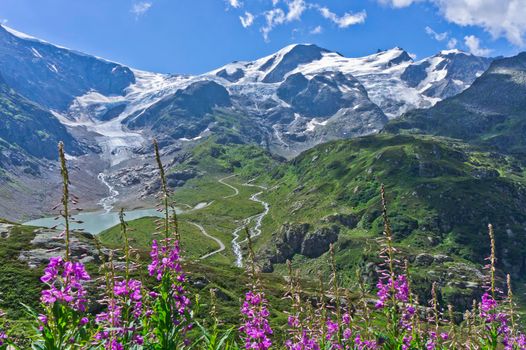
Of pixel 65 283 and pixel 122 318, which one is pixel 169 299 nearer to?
pixel 122 318

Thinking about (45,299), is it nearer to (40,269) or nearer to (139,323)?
(139,323)

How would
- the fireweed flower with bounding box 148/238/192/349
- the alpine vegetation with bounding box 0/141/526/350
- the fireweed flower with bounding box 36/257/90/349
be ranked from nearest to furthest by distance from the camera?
the fireweed flower with bounding box 36/257/90/349, the alpine vegetation with bounding box 0/141/526/350, the fireweed flower with bounding box 148/238/192/349

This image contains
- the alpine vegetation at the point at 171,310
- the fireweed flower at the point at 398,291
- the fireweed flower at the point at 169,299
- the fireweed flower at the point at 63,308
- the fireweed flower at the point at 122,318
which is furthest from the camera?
the fireweed flower at the point at 398,291

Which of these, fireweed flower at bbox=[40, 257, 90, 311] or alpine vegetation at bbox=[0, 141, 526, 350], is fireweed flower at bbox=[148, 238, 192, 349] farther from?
fireweed flower at bbox=[40, 257, 90, 311]

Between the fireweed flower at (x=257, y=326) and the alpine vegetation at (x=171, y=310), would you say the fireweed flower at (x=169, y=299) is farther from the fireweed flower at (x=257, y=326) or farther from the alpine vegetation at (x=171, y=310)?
the fireweed flower at (x=257, y=326)

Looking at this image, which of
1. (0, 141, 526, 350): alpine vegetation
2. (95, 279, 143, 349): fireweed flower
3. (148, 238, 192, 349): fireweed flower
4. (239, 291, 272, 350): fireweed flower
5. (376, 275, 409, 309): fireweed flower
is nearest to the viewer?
(0, 141, 526, 350): alpine vegetation

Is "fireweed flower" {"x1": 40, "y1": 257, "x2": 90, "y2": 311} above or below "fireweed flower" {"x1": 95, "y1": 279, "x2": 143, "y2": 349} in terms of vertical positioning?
above

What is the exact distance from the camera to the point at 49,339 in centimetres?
639

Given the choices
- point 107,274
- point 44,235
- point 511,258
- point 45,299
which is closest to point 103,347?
point 107,274

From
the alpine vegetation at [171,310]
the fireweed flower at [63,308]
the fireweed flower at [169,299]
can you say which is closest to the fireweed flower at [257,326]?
the alpine vegetation at [171,310]

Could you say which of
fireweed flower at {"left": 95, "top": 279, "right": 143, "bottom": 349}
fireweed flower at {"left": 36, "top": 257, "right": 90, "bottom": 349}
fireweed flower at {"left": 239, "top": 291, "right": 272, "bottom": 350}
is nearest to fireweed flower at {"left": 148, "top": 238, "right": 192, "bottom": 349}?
fireweed flower at {"left": 95, "top": 279, "right": 143, "bottom": 349}

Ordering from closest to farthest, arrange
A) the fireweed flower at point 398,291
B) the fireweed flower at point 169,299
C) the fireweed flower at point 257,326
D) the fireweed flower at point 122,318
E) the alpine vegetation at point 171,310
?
the alpine vegetation at point 171,310 < the fireweed flower at point 122,318 < the fireweed flower at point 169,299 < the fireweed flower at point 257,326 < the fireweed flower at point 398,291

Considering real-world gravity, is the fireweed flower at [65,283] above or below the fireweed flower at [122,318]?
above

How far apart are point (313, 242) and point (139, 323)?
634 feet
